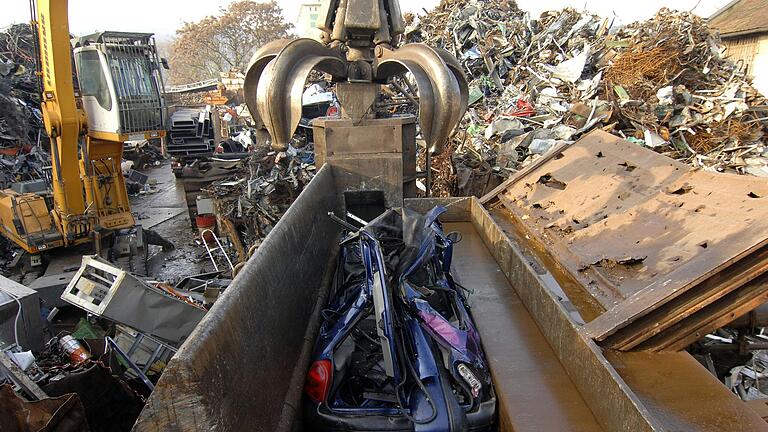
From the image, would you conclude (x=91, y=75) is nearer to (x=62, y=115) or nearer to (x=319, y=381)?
(x=62, y=115)

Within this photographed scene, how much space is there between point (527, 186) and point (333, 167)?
203 centimetres

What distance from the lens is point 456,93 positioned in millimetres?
3213

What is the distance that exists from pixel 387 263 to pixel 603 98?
26.5 ft

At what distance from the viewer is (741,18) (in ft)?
53.0

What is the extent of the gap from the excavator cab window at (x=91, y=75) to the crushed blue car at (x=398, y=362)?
5.81 meters

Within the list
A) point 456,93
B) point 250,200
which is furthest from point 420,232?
point 250,200

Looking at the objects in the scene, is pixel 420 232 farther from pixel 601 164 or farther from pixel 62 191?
pixel 62 191

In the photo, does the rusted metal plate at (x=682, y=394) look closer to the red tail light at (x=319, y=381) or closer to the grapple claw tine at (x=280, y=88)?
the red tail light at (x=319, y=381)

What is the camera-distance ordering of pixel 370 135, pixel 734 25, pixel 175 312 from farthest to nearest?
1. pixel 734 25
2. pixel 370 135
3. pixel 175 312

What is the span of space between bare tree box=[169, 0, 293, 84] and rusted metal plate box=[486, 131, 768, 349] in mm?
33380

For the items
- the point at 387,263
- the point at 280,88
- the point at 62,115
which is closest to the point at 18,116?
the point at 62,115

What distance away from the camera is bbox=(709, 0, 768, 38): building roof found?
14453 mm

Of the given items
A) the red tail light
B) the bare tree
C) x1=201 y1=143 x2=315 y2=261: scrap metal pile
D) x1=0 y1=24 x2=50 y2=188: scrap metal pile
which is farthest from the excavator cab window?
the bare tree

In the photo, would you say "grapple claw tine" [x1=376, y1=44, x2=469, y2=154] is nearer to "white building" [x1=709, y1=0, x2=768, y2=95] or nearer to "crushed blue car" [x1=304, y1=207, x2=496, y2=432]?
"crushed blue car" [x1=304, y1=207, x2=496, y2=432]
